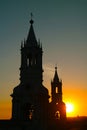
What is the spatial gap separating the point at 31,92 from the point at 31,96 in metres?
0.42

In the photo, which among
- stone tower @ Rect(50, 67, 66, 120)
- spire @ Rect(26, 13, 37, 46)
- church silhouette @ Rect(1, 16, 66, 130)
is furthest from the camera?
stone tower @ Rect(50, 67, 66, 120)

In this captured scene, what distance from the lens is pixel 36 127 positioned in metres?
37.8

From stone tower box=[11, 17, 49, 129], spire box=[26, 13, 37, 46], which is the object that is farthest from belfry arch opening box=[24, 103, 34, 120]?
spire box=[26, 13, 37, 46]

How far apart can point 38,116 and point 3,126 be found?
3.40 meters

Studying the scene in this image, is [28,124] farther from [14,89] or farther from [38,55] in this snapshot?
[38,55]

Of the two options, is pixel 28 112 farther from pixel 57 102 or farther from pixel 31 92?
pixel 57 102

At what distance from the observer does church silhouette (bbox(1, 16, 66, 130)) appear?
125 ft

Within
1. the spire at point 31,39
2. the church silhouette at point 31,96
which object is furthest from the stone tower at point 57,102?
the spire at point 31,39

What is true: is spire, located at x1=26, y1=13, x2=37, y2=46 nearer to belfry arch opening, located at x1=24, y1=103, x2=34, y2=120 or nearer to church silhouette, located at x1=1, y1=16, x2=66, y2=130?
church silhouette, located at x1=1, y1=16, x2=66, y2=130

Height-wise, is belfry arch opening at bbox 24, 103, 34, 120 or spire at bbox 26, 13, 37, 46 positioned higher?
spire at bbox 26, 13, 37, 46

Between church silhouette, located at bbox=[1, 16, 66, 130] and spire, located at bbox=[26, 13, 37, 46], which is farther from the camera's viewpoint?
spire, located at bbox=[26, 13, 37, 46]

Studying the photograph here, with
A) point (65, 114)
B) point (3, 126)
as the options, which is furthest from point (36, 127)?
point (65, 114)

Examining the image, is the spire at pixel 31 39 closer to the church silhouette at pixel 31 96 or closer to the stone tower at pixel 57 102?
the church silhouette at pixel 31 96

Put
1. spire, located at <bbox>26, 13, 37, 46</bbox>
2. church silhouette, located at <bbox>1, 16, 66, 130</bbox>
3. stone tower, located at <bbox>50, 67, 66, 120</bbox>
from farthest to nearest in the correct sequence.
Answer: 1. stone tower, located at <bbox>50, 67, 66, 120</bbox>
2. spire, located at <bbox>26, 13, 37, 46</bbox>
3. church silhouette, located at <bbox>1, 16, 66, 130</bbox>
